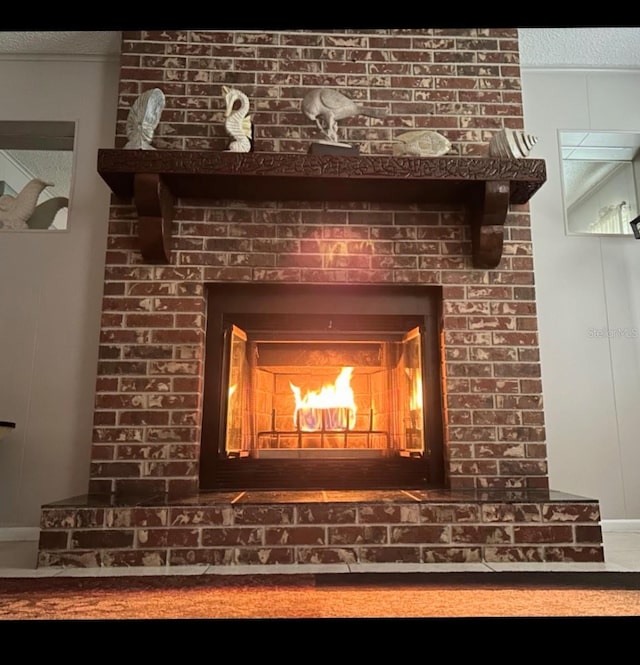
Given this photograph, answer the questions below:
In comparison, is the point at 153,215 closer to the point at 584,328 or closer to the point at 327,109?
the point at 327,109

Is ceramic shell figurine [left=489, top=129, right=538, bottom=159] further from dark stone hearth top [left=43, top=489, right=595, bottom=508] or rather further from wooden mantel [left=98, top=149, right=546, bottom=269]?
dark stone hearth top [left=43, top=489, right=595, bottom=508]

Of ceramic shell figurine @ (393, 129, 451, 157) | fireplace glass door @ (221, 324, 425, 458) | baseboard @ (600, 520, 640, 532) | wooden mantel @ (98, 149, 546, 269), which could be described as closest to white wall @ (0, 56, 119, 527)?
wooden mantel @ (98, 149, 546, 269)

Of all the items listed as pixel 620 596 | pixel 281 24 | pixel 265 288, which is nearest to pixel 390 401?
pixel 265 288

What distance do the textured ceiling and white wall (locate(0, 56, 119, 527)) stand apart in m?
0.24

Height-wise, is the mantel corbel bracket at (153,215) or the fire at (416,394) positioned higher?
the mantel corbel bracket at (153,215)

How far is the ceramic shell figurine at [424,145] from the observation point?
7.75ft

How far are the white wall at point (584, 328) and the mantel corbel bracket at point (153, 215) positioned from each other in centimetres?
174

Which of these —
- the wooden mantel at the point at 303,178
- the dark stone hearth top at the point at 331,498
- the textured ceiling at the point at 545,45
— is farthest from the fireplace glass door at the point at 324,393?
the textured ceiling at the point at 545,45

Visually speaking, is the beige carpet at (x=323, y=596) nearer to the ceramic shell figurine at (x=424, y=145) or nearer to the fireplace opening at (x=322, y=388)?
the fireplace opening at (x=322, y=388)

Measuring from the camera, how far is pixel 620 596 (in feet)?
4.67

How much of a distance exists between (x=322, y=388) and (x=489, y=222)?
1.03 m
